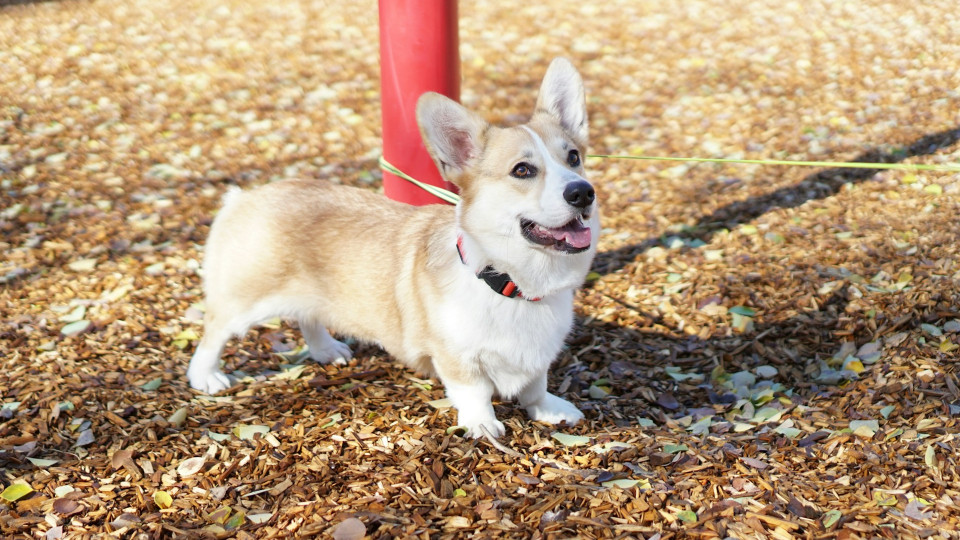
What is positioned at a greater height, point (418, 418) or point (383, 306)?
point (383, 306)

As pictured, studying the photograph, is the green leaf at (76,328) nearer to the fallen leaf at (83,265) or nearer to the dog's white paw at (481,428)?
the fallen leaf at (83,265)

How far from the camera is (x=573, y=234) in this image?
3061 mm

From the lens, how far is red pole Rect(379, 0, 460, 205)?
407 cm

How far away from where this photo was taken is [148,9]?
30.2 ft

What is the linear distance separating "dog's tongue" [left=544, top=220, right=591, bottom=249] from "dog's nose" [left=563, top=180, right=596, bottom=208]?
4.6 inches

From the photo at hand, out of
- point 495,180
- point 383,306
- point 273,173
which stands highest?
point 495,180

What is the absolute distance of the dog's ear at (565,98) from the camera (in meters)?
3.48

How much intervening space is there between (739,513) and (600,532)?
502 millimetres

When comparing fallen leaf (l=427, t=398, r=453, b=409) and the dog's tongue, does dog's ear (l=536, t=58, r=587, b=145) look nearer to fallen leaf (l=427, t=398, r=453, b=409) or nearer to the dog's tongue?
the dog's tongue

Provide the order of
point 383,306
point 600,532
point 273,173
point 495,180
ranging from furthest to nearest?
point 273,173 < point 383,306 < point 495,180 < point 600,532

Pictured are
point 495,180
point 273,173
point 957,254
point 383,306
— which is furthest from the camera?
point 273,173

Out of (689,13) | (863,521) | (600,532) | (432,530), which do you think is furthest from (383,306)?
(689,13)

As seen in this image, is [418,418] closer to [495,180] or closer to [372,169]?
[495,180]

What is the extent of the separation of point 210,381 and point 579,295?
2.09m
